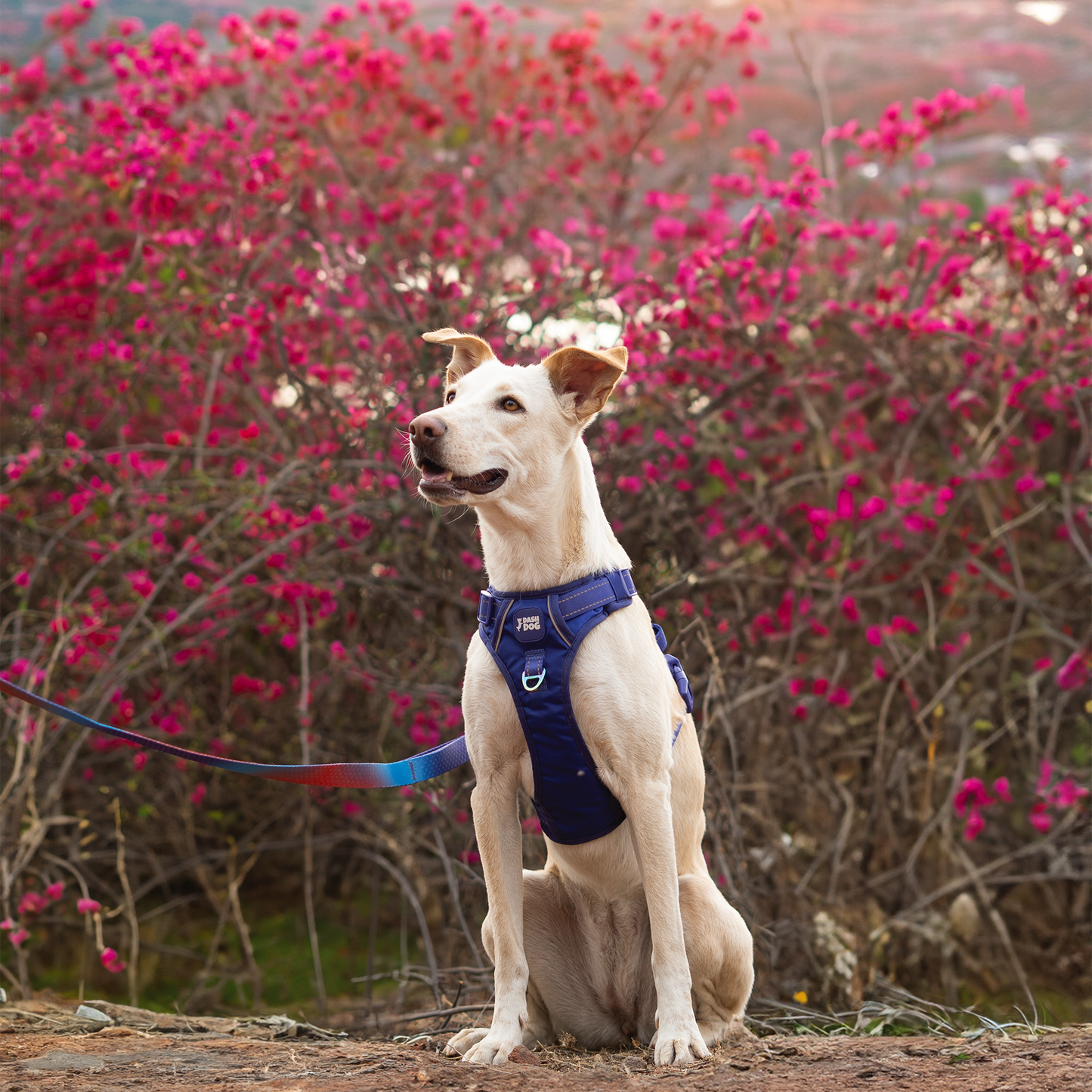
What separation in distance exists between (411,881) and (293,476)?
2.22 m

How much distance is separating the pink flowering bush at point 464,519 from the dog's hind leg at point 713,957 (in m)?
1.36

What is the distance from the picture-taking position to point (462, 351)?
296 centimetres

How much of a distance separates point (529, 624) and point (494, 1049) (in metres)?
1.00

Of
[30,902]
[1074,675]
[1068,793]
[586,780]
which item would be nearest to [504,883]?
[586,780]

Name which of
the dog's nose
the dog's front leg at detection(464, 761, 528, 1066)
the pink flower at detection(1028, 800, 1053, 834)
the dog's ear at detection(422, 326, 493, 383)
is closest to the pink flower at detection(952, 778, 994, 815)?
the pink flower at detection(1028, 800, 1053, 834)

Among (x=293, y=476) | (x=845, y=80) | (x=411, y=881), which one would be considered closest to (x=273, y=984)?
(x=411, y=881)

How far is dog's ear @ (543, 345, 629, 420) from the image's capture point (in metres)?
2.66

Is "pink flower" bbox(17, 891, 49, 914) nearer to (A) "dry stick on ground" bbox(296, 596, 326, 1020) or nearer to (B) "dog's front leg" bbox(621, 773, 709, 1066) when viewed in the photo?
(A) "dry stick on ground" bbox(296, 596, 326, 1020)

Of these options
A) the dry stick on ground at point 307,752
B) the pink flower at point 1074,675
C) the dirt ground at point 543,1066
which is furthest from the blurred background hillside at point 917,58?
the dirt ground at point 543,1066

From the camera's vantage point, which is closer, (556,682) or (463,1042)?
(556,682)

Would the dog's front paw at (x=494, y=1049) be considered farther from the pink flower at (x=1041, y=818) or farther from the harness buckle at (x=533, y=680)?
the pink flower at (x=1041, y=818)

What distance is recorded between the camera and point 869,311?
5605 mm

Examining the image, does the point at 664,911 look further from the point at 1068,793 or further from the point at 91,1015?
the point at 1068,793

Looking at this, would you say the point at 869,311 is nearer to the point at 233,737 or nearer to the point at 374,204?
Answer: the point at 374,204
